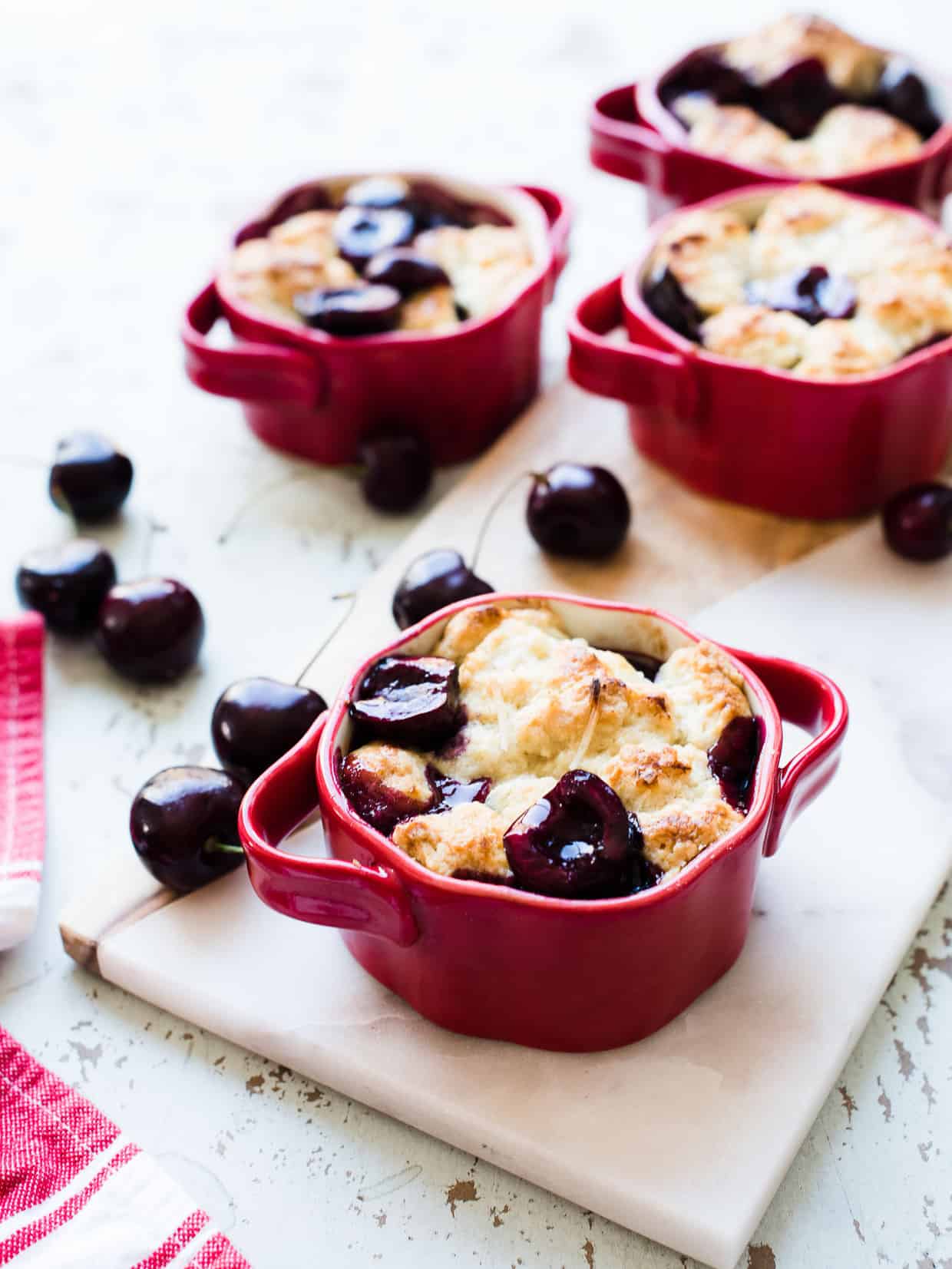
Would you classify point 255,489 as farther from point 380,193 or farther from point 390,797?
point 390,797

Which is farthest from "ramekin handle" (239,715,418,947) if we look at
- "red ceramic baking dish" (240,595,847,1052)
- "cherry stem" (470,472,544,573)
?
"cherry stem" (470,472,544,573)

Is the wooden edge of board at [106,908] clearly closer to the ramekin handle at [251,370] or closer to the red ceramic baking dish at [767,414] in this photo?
the ramekin handle at [251,370]

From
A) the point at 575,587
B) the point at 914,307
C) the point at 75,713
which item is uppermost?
the point at 914,307

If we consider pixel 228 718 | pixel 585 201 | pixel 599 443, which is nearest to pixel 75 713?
pixel 228 718

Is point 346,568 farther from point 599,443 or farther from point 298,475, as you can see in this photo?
point 599,443

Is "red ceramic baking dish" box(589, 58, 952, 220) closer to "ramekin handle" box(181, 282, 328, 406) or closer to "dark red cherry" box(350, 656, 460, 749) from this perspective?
"ramekin handle" box(181, 282, 328, 406)
